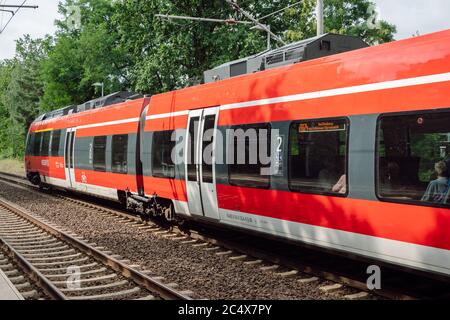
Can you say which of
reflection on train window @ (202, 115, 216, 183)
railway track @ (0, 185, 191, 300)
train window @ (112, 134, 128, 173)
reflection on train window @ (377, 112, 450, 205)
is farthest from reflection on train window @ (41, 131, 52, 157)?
reflection on train window @ (377, 112, 450, 205)

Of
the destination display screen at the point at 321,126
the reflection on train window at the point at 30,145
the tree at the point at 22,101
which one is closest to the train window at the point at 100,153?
the destination display screen at the point at 321,126

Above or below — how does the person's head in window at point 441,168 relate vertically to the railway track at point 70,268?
above

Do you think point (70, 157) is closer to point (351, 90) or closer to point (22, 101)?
point (351, 90)

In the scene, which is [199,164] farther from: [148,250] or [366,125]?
[366,125]

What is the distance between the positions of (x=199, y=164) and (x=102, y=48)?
1237 inches

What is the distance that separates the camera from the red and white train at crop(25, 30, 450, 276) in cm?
539

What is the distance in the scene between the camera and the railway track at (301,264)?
6.33m

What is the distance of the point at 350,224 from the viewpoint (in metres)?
6.29

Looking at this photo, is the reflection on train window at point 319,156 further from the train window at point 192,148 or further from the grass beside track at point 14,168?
the grass beside track at point 14,168

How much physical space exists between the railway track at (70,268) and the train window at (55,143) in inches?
322

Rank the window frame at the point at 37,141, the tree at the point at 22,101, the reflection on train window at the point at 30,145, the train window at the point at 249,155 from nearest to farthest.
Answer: the train window at the point at 249,155, the window frame at the point at 37,141, the reflection on train window at the point at 30,145, the tree at the point at 22,101

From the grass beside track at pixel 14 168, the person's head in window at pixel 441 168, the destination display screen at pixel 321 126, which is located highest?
the destination display screen at pixel 321 126

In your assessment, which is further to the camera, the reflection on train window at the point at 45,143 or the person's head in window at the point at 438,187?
the reflection on train window at the point at 45,143

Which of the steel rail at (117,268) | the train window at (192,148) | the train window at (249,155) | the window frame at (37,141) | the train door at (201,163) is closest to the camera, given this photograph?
the steel rail at (117,268)
